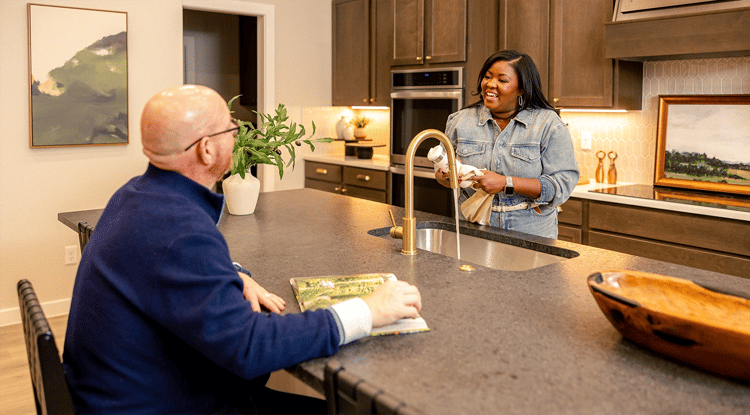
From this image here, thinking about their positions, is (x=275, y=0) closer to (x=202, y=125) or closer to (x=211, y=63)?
(x=211, y=63)

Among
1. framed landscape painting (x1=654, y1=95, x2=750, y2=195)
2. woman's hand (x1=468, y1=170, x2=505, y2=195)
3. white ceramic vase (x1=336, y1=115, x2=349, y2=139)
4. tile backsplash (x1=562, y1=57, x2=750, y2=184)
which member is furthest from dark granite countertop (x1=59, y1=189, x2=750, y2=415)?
white ceramic vase (x1=336, y1=115, x2=349, y2=139)

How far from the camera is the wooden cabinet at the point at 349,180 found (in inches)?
191

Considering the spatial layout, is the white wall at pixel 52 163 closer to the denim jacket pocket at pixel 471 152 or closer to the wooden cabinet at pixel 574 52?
the wooden cabinet at pixel 574 52

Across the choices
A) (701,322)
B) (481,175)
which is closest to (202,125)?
(701,322)

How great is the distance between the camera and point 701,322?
3.23 ft

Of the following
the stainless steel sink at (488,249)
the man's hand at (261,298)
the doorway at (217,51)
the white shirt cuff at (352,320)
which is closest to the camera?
the white shirt cuff at (352,320)

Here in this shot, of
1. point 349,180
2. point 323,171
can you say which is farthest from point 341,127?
point 349,180

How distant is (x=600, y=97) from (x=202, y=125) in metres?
2.97

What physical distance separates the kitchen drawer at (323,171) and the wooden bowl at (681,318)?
4004 mm

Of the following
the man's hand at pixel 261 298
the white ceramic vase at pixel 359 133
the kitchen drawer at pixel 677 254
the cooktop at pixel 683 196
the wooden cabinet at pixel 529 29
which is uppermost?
the wooden cabinet at pixel 529 29

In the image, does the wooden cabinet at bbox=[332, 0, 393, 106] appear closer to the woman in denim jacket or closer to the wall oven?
the wall oven

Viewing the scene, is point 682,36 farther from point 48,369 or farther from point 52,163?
point 52,163

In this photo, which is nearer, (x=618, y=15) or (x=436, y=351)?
(x=436, y=351)

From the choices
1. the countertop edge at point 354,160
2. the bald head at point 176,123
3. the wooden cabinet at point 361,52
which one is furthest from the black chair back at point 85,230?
the wooden cabinet at point 361,52
